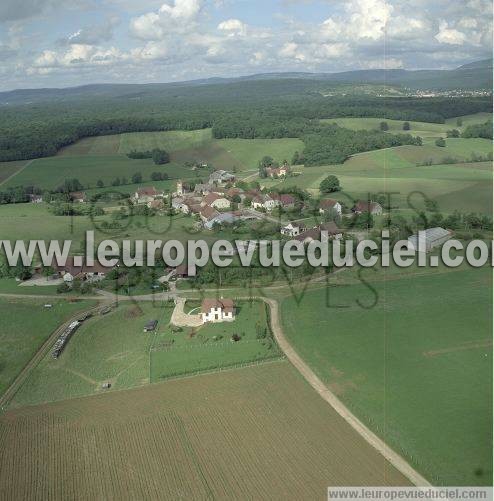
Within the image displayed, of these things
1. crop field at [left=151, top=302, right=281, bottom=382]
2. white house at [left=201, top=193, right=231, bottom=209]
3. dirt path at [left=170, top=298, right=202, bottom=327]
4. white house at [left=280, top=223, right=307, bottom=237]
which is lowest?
crop field at [left=151, top=302, right=281, bottom=382]

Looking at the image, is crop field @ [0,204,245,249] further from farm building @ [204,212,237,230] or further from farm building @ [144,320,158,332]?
farm building @ [144,320,158,332]

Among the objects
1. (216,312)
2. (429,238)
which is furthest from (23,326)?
(429,238)

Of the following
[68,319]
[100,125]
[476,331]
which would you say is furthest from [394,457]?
[100,125]

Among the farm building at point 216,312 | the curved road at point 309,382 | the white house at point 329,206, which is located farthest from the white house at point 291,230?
the farm building at point 216,312

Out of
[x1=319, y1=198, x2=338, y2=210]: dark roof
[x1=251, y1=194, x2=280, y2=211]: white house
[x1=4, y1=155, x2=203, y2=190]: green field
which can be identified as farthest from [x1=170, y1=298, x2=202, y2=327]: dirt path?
[x1=4, y1=155, x2=203, y2=190]: green field

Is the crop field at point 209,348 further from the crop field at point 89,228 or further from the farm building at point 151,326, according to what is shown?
the crop field at point 89,228

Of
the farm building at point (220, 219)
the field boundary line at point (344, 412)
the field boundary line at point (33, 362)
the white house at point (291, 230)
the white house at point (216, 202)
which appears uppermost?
the white house at point (216, 202)
